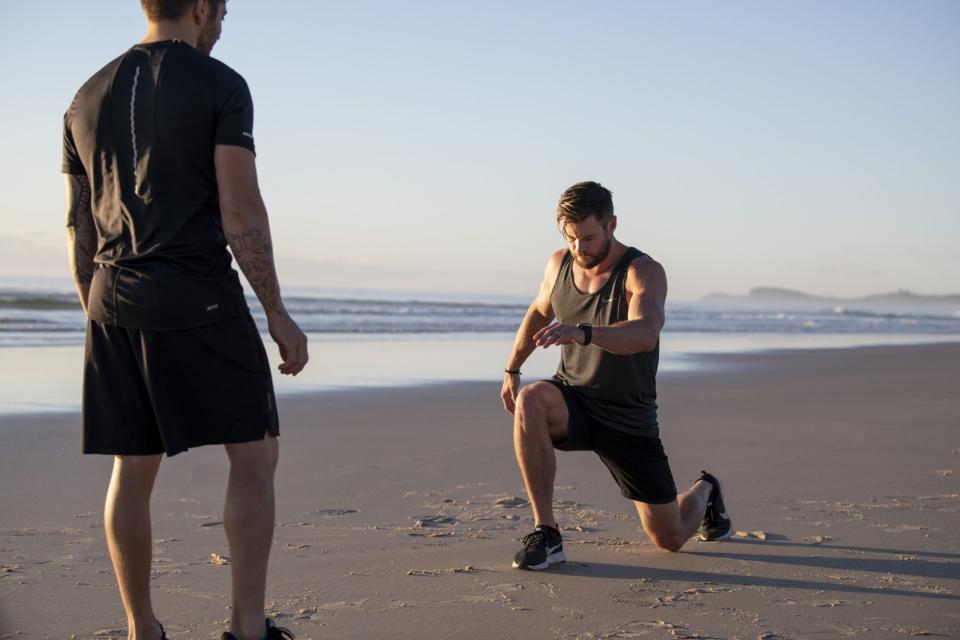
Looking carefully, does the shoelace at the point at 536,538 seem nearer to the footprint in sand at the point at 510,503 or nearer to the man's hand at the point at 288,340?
the footprint in sand at the point at 510,503

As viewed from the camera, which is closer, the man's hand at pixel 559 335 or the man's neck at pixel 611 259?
the man's hand at pixel 559 335

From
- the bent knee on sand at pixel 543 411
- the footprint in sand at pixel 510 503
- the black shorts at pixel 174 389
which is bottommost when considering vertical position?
the footprint in sand at pixel 510 503

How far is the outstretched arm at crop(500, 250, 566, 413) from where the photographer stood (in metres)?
4.78

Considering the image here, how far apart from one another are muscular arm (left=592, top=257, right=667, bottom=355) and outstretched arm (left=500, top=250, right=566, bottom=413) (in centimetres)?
51

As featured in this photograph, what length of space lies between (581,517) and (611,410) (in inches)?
33.6

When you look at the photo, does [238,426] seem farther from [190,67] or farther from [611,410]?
[611,410]

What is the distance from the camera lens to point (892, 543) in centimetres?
453

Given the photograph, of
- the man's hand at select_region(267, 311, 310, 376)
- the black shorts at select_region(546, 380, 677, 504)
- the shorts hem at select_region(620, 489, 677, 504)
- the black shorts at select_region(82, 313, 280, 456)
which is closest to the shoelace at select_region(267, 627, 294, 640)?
the black shorts at select_region(82, 313, 280, 456)

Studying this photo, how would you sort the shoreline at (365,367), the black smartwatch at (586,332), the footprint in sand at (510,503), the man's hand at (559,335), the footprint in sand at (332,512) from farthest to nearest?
the shoreline at (365,367), the footprint in sand at (510,503), the footprint in sand at (332,512), the black smartwatch at (586,332), the man's hand at (559,335)

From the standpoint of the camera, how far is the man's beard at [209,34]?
2934 mm

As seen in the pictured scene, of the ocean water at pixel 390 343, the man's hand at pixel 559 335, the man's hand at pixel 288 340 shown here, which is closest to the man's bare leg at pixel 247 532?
the man's hand at pixel 288 340

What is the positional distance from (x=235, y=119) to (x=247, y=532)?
1.14 meters

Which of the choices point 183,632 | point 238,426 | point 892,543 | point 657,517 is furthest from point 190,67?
point 892,543

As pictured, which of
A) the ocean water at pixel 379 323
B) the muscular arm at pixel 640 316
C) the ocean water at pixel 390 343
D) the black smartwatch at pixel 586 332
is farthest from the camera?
the ocean water at pixel 379 323
